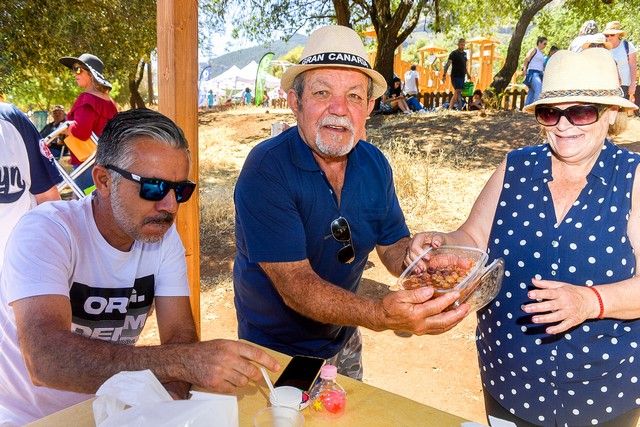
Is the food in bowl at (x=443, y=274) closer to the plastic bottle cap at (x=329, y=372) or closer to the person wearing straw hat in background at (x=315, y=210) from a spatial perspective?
the person wearing straw hat in background at (x=315, y=210)

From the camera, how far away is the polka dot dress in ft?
6.80

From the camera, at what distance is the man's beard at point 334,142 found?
7.50ft

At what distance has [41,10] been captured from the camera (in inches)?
335

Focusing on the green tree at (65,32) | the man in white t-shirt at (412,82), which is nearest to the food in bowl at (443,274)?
the green tree at (65,32)

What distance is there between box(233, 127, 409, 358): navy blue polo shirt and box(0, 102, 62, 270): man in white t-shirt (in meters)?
1.55

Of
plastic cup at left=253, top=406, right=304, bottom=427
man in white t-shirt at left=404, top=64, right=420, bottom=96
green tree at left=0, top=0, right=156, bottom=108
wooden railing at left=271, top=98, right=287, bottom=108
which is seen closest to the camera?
plastic cup at left=253, top=406, right=304, bottom=427

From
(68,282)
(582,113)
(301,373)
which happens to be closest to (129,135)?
(68,282)

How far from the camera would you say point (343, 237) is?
92.0 inches

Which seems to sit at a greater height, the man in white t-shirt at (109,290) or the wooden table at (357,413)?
the man in white t-shirt at (109,290)

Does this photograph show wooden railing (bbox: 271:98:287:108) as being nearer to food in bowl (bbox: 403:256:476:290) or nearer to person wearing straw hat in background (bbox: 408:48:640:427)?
person wearing straw hat in background (bbox: 408:48:640:427)

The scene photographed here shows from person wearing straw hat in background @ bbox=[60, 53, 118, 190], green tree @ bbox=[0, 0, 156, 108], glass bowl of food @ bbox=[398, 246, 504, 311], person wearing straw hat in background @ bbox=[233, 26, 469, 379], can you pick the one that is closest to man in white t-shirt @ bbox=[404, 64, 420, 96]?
green tree @ bbox=[0, 0, 156, 108]

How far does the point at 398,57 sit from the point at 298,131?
2338cm

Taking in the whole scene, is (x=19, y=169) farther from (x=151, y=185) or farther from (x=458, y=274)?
(x=458, y=274)

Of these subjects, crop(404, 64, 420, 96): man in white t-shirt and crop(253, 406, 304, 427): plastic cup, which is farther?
crop(404, 64, 420, 96): man in white t-shirt
